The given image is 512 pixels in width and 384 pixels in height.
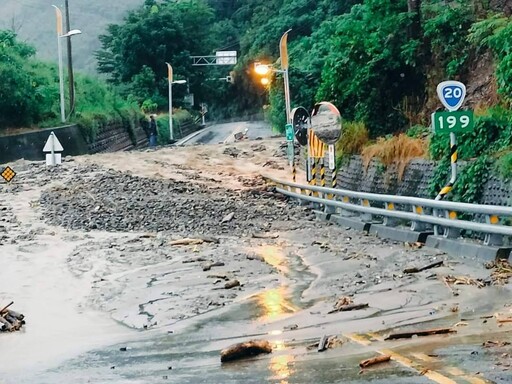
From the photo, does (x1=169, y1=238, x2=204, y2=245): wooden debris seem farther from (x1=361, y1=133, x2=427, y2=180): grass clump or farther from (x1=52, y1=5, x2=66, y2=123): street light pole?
(x1=52, y1=5, x2=66, y2=123): street light pole

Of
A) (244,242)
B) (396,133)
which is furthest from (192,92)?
(244,242)

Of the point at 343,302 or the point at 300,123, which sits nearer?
the point at 343,302

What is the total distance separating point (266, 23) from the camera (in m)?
83.6

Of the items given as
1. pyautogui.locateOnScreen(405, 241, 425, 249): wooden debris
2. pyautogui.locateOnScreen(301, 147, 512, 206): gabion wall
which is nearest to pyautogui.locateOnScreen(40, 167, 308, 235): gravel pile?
pyautogui.locateOnScreen(301, 147, 512, 206): gabion wall

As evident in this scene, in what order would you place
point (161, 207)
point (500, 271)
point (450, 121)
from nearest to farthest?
point (500, 271) → point (450, 121) → point (161, 207)

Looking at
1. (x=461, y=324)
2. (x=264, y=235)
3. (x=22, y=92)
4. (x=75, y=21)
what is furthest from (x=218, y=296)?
(x=75, y=21)

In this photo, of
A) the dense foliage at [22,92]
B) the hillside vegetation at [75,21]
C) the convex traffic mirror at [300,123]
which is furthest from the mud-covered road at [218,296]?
the hillside vegetation at [75,21]

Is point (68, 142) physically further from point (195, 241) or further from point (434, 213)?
point (434, 213)

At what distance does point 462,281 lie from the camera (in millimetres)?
11641

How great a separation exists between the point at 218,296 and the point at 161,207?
38.4 ft

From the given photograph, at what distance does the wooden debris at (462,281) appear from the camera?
11384 mm

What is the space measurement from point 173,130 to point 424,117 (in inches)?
2002

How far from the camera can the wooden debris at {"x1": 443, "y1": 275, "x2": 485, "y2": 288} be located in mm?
11384

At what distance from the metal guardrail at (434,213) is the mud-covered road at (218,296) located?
544mm
